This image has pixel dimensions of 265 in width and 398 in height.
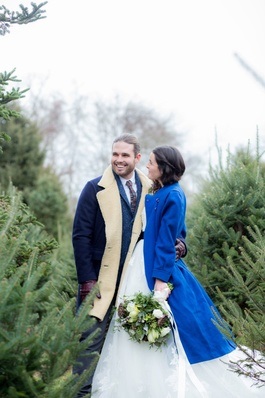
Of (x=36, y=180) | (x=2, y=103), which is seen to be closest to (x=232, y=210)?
(x=2, y=103)

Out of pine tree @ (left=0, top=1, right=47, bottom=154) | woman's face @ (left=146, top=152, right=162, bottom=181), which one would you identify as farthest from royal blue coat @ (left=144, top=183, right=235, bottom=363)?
pine tree @ (left=0, top=1, right=47, bottom=154)

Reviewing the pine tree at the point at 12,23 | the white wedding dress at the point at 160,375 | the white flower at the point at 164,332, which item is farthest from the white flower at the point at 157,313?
the pine tree at the point at 12,23

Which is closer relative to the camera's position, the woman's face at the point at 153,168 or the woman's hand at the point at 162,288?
the woman's hand at the point at 162,288

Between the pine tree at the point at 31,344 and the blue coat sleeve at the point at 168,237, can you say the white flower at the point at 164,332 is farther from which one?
the pine tree at the point at 31,344

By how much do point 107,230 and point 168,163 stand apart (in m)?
0.69

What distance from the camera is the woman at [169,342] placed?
422cm

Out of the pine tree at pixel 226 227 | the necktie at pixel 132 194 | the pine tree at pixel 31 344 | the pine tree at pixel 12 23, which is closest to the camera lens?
the pine tree at pixel 31 344

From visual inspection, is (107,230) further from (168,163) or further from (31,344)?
(31,344)

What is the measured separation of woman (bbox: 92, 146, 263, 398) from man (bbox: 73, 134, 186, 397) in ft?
0.45

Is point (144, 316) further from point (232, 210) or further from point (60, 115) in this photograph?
point (60, 115)

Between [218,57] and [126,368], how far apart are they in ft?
8.45

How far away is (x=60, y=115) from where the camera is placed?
111ft

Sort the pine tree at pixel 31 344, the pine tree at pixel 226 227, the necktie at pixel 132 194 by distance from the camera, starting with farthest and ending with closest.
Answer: the pine tree at pixel 226 227 → the necktie at pixel 132 194 → the pine tree at pixel 31 344

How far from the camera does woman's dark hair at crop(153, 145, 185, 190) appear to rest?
4.46 m
